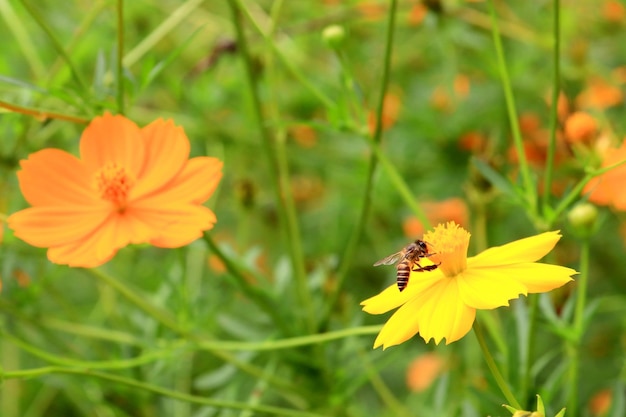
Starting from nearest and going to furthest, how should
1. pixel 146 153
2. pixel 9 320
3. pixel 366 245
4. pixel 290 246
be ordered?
pixel 146 153
pixel 290 246
pixel 9 320
pixel 366 245

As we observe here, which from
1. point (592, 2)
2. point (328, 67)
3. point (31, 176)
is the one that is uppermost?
point (592, 2)

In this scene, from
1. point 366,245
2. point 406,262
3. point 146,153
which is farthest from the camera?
point 366,245

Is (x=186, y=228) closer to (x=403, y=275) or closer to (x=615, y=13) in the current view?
(x=403, y=275)

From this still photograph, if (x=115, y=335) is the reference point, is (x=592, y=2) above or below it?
above

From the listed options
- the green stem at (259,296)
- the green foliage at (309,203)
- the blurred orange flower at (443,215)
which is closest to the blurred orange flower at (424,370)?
the green foliage at (309,203)

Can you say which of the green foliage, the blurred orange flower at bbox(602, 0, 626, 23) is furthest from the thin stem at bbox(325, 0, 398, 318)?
the blurred orange flower at bbox(602, 0, 626, 23)

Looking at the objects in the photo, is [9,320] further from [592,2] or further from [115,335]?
[592,2]

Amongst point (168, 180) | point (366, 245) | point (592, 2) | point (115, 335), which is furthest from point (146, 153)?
point (592, 2)

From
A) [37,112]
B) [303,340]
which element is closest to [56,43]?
[37,112]
